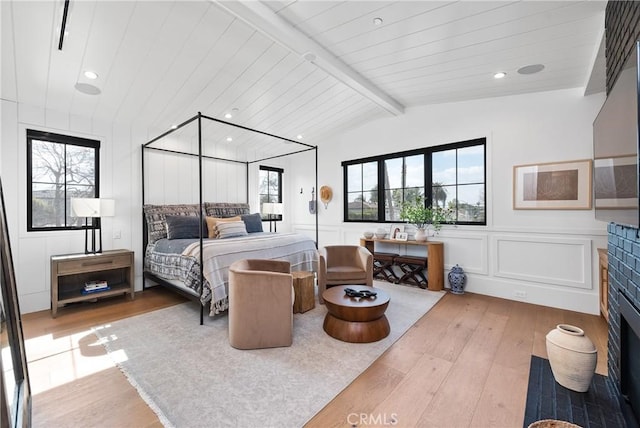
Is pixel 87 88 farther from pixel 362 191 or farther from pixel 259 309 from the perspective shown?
pixel 362 191

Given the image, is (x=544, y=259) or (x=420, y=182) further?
(x=420, y=182)

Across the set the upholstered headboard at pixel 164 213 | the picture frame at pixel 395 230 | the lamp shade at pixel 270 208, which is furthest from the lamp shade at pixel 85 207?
the picture frame at pixel 395 230

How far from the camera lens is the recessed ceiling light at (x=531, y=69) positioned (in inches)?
116

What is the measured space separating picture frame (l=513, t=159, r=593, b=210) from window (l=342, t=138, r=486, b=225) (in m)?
0.48

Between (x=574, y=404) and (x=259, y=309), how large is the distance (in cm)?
210

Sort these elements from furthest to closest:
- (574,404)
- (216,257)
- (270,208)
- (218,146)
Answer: (270,208) < (218,146) < (216,257) < (574,404)

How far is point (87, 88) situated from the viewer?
3068 millimetres

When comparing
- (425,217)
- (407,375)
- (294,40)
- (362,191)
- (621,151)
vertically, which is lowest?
(407,375)

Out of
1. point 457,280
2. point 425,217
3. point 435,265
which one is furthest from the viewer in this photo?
point 425,217

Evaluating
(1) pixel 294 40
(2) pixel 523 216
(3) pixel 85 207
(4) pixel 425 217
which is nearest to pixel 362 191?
(4) pixel 425 217

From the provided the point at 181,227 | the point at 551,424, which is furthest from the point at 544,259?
the point at 181,227

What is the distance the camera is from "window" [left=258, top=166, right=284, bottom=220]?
609cm

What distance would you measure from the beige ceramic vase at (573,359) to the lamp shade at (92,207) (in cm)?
458

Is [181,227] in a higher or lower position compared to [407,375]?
higher
